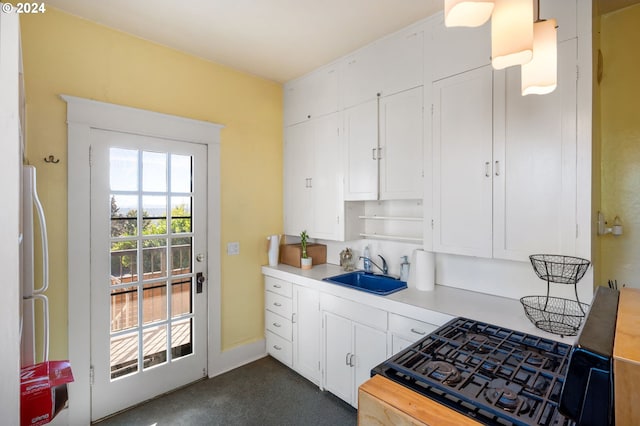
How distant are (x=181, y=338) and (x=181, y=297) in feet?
1.18

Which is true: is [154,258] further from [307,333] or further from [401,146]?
[401,146]

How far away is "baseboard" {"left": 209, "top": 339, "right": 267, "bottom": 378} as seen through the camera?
2864 mm

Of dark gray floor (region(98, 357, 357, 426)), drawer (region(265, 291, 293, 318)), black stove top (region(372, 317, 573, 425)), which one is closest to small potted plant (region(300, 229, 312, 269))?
drawer (region(265, 291, 293, 318))

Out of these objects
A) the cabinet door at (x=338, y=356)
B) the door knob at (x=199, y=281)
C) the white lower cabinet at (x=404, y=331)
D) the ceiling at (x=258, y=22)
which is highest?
the ceiling at (x=258, y=22)

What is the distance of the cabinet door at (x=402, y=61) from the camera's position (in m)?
2.25

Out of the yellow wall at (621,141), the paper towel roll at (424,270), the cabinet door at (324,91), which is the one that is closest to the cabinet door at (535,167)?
the paper towel roll at (424,270)

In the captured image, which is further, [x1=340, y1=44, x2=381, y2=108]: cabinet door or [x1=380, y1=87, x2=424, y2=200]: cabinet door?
[x1=340, y1=44, x2=381, y2=108]: cabinet door

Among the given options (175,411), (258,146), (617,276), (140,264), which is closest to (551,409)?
(617,276)

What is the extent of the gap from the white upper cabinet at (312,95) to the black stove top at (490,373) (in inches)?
88.1

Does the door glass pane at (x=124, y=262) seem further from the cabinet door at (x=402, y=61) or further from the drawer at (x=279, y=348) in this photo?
the cabinet door at (x=402, y=61)

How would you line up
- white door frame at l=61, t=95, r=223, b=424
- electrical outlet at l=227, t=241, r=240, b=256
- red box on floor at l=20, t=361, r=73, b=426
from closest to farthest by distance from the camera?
1. red box on floor at l=20, t=361, r=73, b=426
2. white door frame at l=61, t=95, r=223, b=424
3. electrical outlet at l=227, t=241, r=240, b=256

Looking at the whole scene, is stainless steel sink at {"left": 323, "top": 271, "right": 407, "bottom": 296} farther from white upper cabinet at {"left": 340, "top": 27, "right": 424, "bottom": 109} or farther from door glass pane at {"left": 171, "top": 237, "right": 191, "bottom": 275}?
white upper cabinet at {"left": 340, "top": 27, "right": 424, "bottom": 109}

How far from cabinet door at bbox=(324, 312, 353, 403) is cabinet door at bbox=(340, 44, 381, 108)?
6.10 feet

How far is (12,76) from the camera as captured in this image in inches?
41.3
